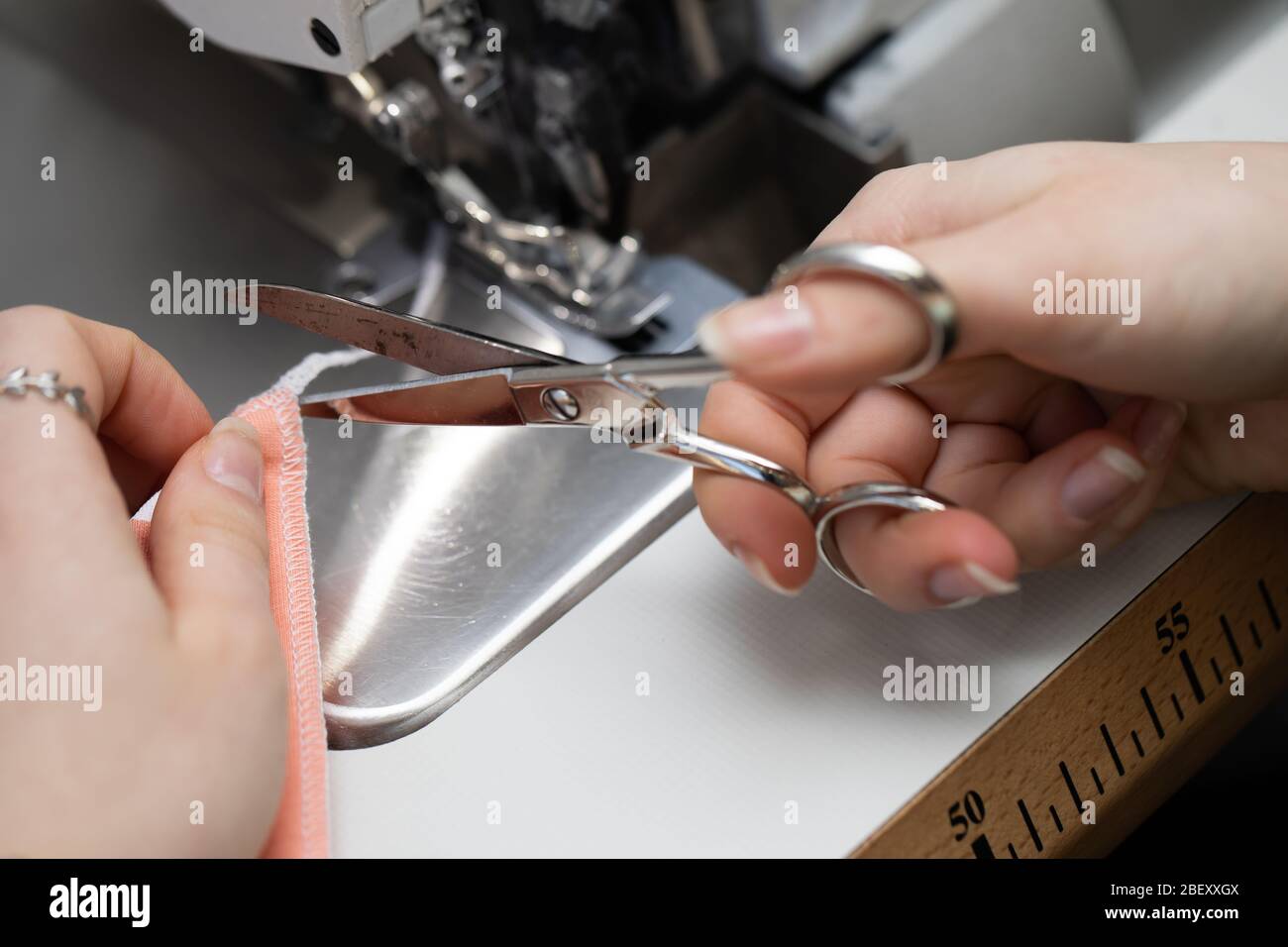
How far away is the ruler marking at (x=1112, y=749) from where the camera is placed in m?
0.58

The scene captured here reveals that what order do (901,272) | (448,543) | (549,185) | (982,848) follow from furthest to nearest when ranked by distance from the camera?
(549,185) < (448,543) < (982,848) < (901,272)

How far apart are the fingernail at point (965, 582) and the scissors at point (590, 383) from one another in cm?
3

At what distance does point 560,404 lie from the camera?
1.90ft

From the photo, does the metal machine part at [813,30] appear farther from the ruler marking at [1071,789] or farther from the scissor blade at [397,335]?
the ruler marking at [1071,789]

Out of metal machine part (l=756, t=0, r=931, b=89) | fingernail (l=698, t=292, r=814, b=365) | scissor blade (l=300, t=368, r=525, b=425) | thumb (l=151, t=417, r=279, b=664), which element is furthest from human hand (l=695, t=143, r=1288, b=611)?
metal machine part (l=756, t=0, r=931, b=89)

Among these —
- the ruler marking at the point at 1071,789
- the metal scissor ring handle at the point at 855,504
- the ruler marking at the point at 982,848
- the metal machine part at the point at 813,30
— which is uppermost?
the metal machine part at the point at 813,30

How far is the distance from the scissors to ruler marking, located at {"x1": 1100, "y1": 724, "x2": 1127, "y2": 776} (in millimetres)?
139

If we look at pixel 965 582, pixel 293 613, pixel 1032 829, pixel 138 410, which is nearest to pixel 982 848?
pixel 1032 829

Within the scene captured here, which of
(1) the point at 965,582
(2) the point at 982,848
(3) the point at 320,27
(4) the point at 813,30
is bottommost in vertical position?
(2) the point at 982,848

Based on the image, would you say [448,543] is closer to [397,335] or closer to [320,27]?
[397,335]

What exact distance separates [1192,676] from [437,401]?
408 millimetres

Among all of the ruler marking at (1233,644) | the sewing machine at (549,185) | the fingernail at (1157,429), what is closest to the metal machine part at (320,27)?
the sewing machine at (549,185)

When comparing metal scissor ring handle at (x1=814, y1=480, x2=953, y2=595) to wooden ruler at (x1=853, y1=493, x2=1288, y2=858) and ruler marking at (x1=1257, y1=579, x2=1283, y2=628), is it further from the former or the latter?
ruler marking at (x1=1257, y1=579, x2=1283, y2=628)
